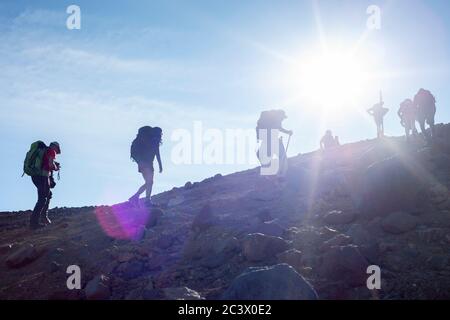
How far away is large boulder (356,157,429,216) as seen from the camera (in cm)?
977

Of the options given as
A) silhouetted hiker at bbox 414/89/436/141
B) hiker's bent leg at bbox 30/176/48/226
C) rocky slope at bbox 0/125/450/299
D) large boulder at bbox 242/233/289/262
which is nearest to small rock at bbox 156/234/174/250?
rocky slope at bbox 0/125/450/299

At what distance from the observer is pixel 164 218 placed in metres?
12.5

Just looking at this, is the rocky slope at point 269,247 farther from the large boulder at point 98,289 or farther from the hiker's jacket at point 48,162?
the hiker's jacket at point 48,162

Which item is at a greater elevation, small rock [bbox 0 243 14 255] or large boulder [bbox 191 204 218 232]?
large boulder [bbox 191 204 218 232]

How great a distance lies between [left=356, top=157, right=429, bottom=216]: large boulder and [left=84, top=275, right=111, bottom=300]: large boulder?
5676 millimetres

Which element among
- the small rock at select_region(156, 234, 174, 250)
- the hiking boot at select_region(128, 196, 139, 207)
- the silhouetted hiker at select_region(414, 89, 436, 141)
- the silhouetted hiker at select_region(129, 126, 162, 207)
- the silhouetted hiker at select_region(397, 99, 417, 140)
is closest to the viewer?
the small rock at select_region(156, 234, 174, 250)

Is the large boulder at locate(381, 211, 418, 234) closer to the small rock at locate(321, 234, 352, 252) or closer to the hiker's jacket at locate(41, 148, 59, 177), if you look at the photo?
the small rock at locate(321, 234, 352, 252)

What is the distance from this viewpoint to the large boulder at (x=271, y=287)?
19.6 ft

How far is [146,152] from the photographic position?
13.9m

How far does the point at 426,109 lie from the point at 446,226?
11343 mm

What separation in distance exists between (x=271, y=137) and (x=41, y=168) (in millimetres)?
7703

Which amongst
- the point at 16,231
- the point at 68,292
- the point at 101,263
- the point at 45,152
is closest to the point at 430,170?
the point at 101,263
